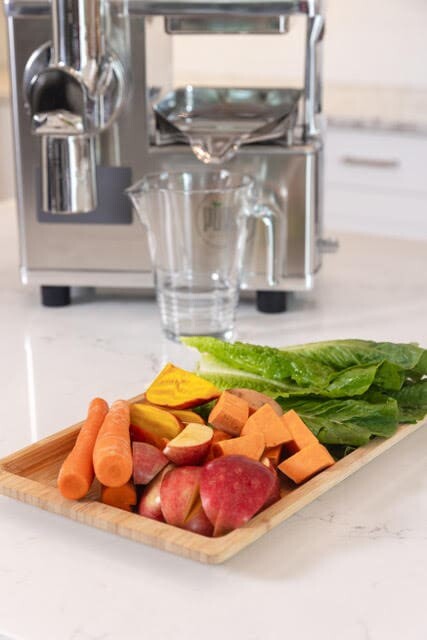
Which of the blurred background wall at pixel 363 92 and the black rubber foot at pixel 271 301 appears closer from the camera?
the black rubber foot at pixel 271 301

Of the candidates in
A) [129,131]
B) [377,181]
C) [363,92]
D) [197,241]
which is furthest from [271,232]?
[363,92]

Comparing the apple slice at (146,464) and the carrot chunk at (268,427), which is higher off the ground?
the carrot chunk at (268,427)

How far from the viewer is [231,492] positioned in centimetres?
86

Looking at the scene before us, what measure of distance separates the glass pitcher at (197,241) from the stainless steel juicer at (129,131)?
0.06m

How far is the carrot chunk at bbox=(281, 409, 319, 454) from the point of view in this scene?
959mm

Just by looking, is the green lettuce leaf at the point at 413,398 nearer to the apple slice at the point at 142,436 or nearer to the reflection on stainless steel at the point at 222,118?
the apple slice at the point at 142,436

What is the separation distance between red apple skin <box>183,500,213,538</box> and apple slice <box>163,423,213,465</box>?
0.06 metres

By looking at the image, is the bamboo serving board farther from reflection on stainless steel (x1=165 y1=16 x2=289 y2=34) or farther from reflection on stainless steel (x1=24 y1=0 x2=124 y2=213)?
reflection on stainless steel (x1=165 y1=16 x2=289 y2=34)

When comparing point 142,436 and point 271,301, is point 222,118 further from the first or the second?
point 142,436

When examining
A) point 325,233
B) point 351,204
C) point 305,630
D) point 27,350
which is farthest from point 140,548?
point 351,204

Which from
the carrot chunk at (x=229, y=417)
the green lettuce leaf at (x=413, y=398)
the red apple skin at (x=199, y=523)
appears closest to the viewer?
the red apple skin at (x=199, y=523)

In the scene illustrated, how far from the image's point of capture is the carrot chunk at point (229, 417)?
0.97 metres

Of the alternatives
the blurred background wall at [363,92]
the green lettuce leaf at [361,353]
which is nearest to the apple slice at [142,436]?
the green lettuce leaf at [361,353]

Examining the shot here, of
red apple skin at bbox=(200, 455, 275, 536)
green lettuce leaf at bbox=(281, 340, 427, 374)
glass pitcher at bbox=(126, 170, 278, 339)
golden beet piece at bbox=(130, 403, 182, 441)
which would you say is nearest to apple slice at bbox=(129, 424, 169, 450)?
golden beet piece at bbox=(130, 403, 182, 441)
